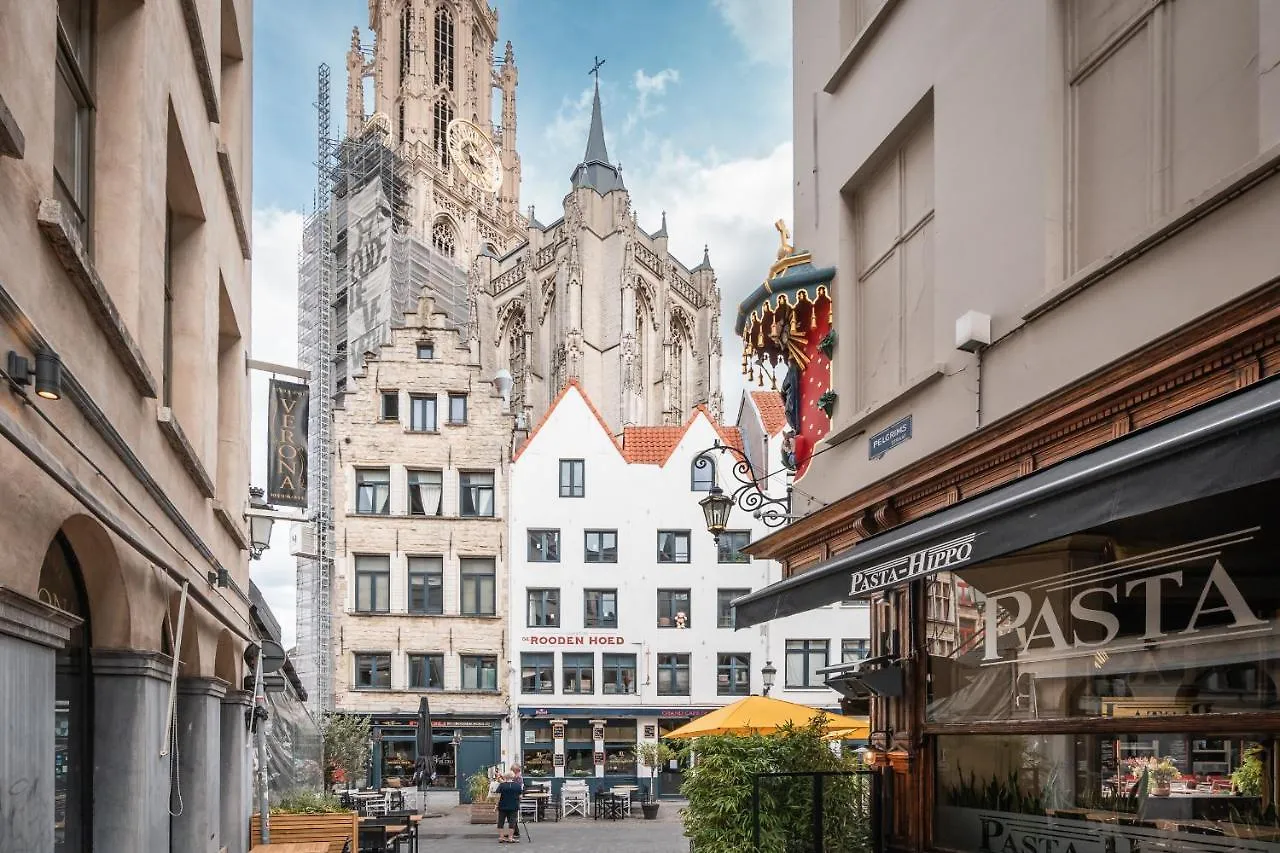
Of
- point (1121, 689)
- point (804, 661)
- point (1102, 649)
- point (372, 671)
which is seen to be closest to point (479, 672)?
point (372, 671)

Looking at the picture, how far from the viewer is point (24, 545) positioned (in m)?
4.53

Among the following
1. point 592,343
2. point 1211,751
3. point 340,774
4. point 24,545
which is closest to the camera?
point 24,545

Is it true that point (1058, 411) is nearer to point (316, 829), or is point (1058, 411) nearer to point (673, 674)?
point (316, 829)

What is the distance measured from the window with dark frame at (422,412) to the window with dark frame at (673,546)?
7319 millimetres

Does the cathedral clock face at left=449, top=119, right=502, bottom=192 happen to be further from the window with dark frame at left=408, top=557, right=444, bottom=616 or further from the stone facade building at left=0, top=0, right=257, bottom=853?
the stone facade building at left=0, top=0, right=257, bottom=853

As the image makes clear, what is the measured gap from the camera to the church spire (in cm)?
6875

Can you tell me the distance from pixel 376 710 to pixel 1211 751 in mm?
29216

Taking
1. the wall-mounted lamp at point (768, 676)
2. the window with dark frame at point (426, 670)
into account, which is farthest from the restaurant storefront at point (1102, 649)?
the window with dark frame at point (426, 670)

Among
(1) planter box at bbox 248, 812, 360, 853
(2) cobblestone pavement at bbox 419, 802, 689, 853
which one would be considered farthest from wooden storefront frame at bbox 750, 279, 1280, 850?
(2) cobblestone pavement at bbox 419, 802, 689, 853

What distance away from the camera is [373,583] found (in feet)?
108

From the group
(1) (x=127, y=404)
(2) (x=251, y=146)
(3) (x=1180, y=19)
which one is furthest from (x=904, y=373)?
(2) (x=251, y=146)

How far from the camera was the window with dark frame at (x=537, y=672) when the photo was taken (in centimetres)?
3303

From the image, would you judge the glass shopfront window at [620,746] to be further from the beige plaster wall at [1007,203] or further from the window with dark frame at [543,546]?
the beige plaster wall at [1007,203]

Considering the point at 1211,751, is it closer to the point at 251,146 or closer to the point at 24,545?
the point at 24,545
